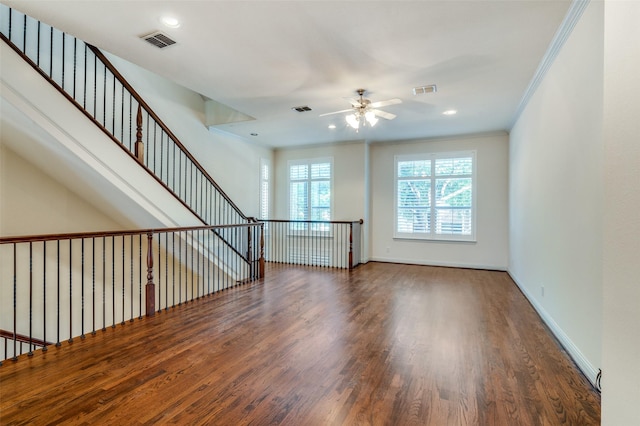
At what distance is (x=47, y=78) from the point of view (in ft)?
10.1

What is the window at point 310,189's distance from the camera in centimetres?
779

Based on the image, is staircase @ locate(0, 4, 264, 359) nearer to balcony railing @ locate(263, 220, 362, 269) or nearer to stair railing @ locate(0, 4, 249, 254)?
stair railing @ locate(0, 4, 249, 254)

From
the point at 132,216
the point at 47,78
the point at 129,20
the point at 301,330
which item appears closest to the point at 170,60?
the point at 129,20

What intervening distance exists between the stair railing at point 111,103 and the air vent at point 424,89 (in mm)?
3519

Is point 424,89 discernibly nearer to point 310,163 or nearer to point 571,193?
point 571,193

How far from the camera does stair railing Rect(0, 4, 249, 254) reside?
360 cm

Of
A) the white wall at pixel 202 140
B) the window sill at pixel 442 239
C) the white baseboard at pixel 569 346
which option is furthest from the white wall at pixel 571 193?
the white wall at pixel 202 140

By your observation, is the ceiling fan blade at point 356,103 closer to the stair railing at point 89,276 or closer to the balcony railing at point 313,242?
the stair railing at point 89,276

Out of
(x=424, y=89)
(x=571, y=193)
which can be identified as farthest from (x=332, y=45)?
(x=571, y=193)

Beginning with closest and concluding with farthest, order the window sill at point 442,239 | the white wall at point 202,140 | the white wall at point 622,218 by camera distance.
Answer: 1. the white wall at point 622,218
2. the white wall at point 202,140
3. the window sill at point 442,239

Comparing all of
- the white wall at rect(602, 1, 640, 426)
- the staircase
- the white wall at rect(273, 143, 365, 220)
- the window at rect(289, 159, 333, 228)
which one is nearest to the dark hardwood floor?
the staircase

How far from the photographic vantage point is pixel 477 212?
6.72 metres

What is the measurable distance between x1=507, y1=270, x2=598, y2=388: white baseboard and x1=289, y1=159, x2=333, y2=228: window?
4.84m

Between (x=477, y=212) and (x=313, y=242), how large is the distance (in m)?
3.82
